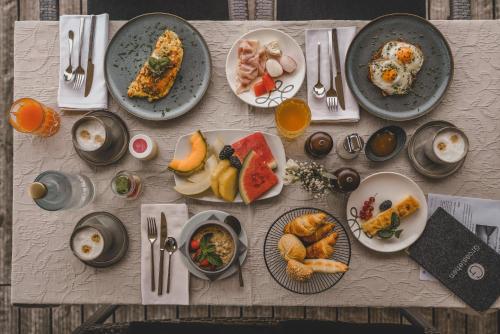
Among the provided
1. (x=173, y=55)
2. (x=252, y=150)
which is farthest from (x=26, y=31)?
(x=252, y=150)

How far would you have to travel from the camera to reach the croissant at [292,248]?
1200 mm

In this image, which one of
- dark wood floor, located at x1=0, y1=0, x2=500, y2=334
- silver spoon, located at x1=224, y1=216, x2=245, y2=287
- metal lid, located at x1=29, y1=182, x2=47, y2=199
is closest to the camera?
metal lid, located at x1=29, y1=182, x2=47, y2=199

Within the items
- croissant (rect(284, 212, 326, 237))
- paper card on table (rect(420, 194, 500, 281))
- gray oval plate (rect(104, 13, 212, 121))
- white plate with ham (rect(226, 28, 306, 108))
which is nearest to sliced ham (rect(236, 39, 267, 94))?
white plate with ham (rect(226, 28, 306, 108))

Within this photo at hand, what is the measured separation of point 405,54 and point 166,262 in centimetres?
102

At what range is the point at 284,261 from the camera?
128 centimetres

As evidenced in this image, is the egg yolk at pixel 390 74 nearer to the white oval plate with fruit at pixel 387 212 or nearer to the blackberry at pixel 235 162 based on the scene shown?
the white oval plate with fruit at pixel 387 212

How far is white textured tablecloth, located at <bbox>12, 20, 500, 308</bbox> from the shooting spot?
4.26ft

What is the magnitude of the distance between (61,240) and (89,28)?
72cm

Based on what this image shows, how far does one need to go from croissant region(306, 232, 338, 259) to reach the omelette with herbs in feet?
2.29

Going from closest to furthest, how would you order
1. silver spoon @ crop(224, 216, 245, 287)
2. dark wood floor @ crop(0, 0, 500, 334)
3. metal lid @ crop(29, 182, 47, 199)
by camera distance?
1. metal lid @ crop(29, 182, 47, 199)
2. silver spoon @ crop(224, 216, 245, 287)
3. dark wood floor @ crop(0, 0, 500, 334)

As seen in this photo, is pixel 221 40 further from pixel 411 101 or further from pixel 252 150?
pixel 411 101

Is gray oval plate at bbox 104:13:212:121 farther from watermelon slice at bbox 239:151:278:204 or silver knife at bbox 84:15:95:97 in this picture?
watermelon slice at bbox 239:151:278:204

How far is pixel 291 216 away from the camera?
129cm

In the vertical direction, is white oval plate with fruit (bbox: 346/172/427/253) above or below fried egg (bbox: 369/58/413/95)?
below
